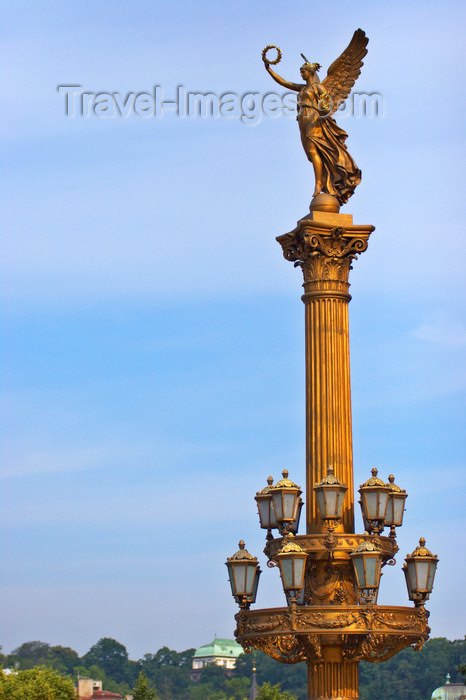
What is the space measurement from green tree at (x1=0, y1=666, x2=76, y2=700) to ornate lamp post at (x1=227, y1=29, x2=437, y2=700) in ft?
128

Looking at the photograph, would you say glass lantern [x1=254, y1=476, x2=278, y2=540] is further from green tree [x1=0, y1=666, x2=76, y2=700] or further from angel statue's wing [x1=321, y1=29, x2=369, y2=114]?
green tree [x1=0, y1=666, x2=76, y2=700]

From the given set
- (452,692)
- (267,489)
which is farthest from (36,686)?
(452,692)

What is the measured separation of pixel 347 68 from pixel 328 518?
8.89 m

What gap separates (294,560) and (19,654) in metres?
187

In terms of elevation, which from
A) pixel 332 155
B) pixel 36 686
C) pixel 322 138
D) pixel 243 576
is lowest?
pixel 36 686

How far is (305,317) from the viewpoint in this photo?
2192 cm

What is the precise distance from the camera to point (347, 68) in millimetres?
23484

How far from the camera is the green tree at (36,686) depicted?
185 ft

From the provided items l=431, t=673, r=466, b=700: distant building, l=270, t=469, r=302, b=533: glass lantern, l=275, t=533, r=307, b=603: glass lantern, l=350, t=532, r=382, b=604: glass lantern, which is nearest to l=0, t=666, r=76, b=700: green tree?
l=270, t=469, r=302, b=533: glass lantern

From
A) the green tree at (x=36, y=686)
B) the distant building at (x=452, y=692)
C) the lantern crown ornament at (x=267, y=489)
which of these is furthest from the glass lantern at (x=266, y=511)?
the distant building at (x=452, y=692)

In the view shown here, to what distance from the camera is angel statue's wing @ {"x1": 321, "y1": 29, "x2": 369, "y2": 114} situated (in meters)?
23.4

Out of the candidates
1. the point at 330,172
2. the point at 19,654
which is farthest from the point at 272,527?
the point at 19,654

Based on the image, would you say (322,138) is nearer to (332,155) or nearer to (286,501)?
(332,155)

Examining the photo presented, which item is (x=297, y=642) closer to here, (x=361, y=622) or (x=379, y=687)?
(x=361, y=622)
